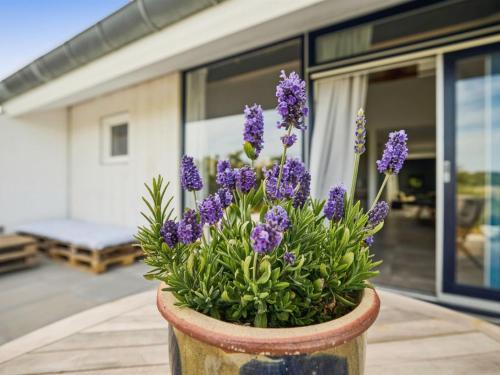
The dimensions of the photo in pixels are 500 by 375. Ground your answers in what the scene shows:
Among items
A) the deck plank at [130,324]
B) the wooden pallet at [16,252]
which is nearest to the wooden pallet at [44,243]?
the wooden pallet at [16,252]

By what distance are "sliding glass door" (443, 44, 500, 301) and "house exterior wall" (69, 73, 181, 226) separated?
9.60ft

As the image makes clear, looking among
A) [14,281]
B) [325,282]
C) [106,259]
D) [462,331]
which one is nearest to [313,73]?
[462,331]

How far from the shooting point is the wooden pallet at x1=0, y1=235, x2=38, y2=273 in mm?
3500

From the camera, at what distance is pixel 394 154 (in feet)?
1.61

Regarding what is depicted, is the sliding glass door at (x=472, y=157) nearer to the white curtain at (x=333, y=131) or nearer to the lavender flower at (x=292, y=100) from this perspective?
the white curtain at (x=333, y=131)

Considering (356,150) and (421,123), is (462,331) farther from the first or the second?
(421,123)

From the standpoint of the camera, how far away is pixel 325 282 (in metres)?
0.47

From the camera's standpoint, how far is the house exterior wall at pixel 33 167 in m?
5.04

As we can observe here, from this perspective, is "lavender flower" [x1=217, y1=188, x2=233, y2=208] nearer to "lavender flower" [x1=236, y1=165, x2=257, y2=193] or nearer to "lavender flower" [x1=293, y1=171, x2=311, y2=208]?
"lavender flower" [x1=236, y1=165, x2=257, y2=193]

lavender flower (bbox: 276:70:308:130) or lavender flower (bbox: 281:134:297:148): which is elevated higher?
lavender flower (bbox: 276:70:308:130)

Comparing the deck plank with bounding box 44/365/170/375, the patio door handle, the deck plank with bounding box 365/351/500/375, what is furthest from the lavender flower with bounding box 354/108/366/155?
the patio door handle

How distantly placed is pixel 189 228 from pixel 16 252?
423cm

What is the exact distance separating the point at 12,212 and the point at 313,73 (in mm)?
5299

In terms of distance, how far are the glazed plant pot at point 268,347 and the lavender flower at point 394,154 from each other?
225 mm
